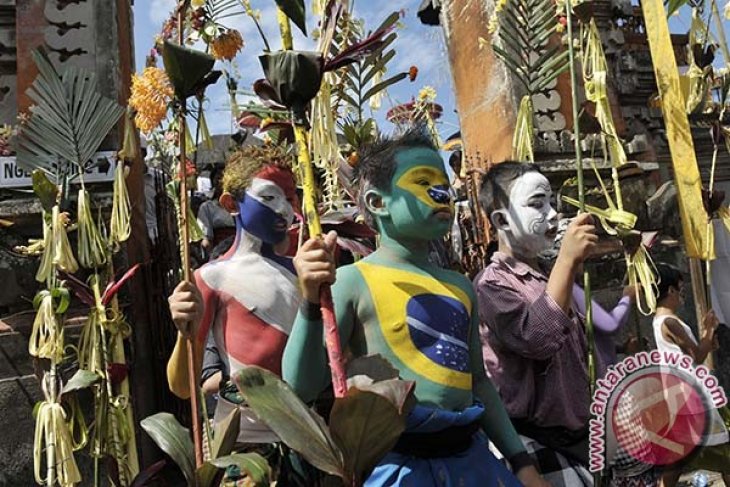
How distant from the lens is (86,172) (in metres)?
3.21

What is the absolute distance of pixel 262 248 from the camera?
2.10m

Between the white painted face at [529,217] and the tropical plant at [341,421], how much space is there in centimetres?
112

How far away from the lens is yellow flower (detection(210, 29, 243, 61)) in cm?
187

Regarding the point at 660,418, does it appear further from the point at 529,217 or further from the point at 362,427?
the point at 362,427

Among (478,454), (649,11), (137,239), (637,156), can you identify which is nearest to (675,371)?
(478,454)

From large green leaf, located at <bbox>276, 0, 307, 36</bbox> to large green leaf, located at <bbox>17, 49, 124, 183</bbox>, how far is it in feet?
6.13

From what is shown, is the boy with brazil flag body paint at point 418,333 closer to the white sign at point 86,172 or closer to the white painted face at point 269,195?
the white painted face at point 269,195

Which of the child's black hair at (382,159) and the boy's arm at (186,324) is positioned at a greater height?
the child's black hair at (382,159)

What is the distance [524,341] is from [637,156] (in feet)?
10.1

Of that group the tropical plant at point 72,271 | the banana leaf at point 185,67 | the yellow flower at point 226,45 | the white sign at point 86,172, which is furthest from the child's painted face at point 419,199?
the white sign at point 86,172

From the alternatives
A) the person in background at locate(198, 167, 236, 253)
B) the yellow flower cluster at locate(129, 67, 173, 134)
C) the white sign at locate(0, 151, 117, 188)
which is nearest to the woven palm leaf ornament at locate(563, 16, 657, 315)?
the yellow flower cluster at locate(129, 67, 173, 134)

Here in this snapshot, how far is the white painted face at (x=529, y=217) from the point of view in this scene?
79.4 inches

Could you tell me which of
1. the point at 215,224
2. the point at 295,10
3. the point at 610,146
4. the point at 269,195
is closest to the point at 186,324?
the point at 295,10

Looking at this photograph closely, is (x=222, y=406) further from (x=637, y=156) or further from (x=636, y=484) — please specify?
(x=637, y=156)
